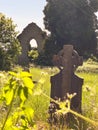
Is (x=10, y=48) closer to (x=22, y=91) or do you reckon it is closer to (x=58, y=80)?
(x=58, y=80)

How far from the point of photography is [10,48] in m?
26.7

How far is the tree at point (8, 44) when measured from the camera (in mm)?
26234

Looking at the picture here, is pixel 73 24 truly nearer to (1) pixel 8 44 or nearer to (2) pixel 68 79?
(1) pixel 8 44

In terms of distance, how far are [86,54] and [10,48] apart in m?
22.9

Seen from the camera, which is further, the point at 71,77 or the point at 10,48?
the point at 10,48

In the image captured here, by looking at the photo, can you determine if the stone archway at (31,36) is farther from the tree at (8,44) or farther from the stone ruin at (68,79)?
the stone ruin at (68,79)

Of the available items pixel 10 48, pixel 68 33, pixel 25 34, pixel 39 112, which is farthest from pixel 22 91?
pixel 25 34

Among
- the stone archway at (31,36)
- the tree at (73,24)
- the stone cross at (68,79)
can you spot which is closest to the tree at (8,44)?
the stone cross at (68,79)

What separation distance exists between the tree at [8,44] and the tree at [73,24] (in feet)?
60.7

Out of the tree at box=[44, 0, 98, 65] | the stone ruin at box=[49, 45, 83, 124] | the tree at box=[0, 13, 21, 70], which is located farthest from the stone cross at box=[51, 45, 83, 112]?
the tree at box=[44, 0, 98, 65]

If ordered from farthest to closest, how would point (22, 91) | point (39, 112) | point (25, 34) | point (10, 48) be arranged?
point (25, 34), point (10, 48), point (39, 112), point (22, 91)

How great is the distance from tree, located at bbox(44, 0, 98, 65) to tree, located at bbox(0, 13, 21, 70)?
60.7 feet

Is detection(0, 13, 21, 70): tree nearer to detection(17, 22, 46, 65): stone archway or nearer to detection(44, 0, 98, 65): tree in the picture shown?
detection(44, 0, 98, 65): tree

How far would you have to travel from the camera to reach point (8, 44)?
27266mm
